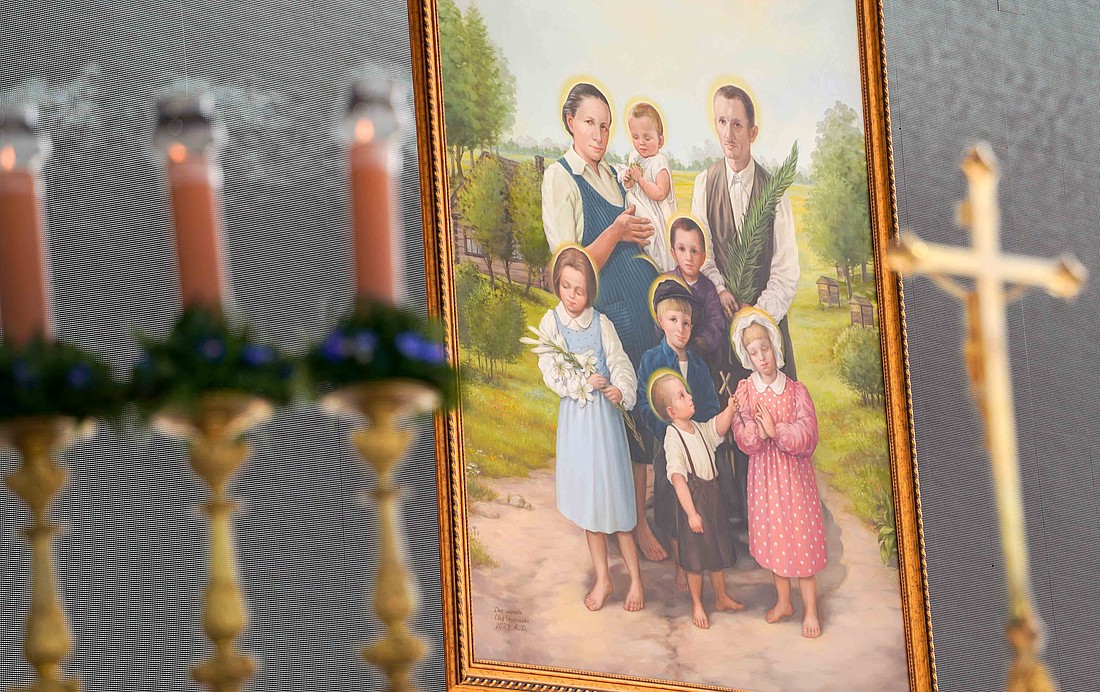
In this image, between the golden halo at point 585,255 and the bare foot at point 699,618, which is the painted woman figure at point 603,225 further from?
the bare foot at point 699,618

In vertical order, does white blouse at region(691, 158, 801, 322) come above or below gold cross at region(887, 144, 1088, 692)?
above

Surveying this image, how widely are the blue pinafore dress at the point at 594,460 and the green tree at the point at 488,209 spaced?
0.32 meters

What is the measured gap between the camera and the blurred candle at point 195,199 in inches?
89.2

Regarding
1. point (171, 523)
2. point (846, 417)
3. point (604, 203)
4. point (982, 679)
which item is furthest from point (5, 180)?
point (982, 679)

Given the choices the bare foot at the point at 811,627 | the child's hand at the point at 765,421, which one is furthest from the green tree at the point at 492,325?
the bare foot at the point at 811,627

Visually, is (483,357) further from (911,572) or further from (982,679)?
(982,679)

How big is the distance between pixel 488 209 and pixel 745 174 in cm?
109

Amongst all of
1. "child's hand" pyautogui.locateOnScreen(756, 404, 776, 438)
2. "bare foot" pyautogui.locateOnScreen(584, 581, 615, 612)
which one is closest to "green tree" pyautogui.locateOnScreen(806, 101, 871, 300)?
"child's hand" pyautogui.locateOnScreen(756, 404, 776, 438)

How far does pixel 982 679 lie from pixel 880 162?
2031mm

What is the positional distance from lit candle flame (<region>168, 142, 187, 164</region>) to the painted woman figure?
2.78 metres

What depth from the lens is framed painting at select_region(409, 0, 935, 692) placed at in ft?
15.6

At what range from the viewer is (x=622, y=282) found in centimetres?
514
